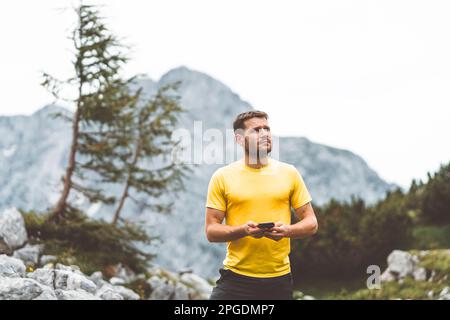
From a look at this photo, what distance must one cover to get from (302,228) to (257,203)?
1.15 ft

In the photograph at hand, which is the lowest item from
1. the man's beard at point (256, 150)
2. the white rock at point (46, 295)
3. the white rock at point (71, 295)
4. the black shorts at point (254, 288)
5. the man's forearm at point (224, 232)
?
the white rock at point (71, 295)

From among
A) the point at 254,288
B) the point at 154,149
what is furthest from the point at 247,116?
the point at 154,149

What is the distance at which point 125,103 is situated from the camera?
61.7 feet

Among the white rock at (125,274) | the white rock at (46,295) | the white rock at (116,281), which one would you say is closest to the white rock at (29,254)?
the white rock at (116,281)

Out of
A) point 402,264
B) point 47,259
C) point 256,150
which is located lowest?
point 402,264

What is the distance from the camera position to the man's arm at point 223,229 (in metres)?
3.67

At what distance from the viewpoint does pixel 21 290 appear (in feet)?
18.9

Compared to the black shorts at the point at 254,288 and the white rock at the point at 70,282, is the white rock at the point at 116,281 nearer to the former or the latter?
the white rock at the point at 70,282

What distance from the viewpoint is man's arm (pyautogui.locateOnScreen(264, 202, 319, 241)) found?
3.71 meters

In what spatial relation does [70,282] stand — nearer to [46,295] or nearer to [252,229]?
[46,295]

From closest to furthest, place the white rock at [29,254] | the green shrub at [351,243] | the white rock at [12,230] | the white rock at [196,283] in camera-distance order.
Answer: the white rock at [29,254] → the white rock at [12,230] → the green shrub at [351,243] → the white rock at [196,283]

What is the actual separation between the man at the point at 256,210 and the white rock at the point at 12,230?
1257cm

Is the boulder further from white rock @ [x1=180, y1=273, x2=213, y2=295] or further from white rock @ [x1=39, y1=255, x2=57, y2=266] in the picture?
white rock @ [x1=39, y1=255, x2=57, y2=266]

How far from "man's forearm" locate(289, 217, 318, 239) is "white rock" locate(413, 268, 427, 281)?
14241mm
